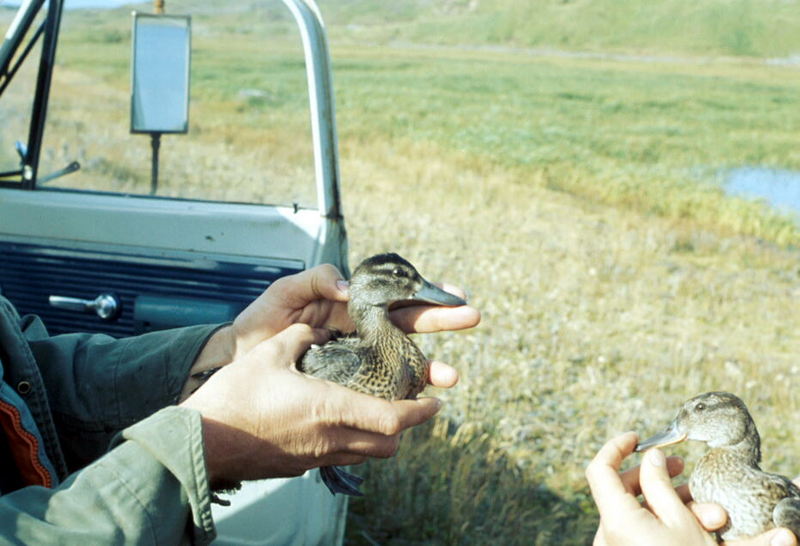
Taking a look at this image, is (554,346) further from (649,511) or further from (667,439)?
(649,511)

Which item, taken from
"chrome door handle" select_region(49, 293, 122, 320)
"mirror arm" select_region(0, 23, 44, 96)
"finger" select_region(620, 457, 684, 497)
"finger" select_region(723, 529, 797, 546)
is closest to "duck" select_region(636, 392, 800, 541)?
"finger" select_region(620, 457, 684, 497)

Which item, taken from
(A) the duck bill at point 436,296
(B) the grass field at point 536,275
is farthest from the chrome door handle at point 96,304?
(A) the duck bill at point 436,296

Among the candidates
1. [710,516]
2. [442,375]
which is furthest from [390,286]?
[710,516]

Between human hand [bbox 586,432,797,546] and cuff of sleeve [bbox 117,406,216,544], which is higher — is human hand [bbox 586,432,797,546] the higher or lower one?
the lower one

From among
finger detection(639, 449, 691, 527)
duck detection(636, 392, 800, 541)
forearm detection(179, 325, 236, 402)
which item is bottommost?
duck detection(636, 392, 800, 541)

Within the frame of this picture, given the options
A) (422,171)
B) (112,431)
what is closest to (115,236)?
(112,431)

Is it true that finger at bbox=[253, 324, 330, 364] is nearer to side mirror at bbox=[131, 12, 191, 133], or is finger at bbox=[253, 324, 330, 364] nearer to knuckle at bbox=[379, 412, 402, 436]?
knuckle at bbox=[379, 412, 402, 436]
